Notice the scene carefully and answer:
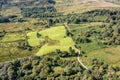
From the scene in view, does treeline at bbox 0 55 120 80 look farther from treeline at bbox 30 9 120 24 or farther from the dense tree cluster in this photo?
treeline at bbox 30 9 120 24

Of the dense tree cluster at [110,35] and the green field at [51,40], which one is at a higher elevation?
the dense tree cluster at [110,35]

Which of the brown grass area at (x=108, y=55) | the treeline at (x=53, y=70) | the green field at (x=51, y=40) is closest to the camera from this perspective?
the treeline at (x=53, y=70)

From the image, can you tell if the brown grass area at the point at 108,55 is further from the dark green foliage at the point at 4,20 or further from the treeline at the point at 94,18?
the dark green foliage at the point at 4,20

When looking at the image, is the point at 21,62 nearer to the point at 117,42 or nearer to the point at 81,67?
the point at 81,67

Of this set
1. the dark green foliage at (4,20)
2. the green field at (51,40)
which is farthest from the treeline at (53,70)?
the dark green foliage at (4,20)

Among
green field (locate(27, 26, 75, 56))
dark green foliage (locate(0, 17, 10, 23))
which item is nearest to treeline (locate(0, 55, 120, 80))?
green field (locate(27, 26, 75, 56))
